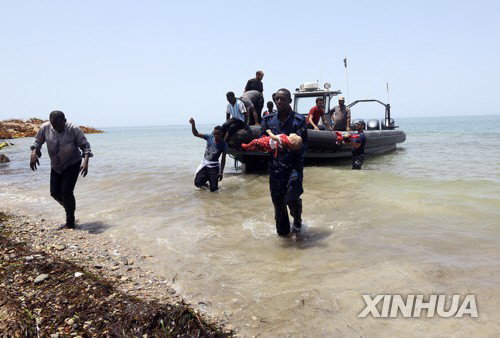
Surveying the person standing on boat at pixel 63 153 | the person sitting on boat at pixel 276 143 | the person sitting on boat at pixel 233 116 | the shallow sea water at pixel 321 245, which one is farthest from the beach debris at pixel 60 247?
the person sitting on boat at pixel 233 116

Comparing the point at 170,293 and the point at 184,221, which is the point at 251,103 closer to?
the point at 184,221

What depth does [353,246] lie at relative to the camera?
424 centimetres

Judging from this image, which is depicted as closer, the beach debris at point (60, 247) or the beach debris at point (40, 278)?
Answer: the beach debris at point (40, 278)

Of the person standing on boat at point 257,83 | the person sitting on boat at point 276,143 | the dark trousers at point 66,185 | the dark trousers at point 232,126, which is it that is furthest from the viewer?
the person standing on boat at point 257,83

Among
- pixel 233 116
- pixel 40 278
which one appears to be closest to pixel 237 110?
pixel 233 116

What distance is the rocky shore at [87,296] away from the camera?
2379 mm

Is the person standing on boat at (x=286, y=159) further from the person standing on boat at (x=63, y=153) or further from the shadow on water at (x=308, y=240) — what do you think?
the person standing on boat at (x=63, y=153)

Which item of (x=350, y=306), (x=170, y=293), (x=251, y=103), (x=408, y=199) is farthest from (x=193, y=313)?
(x=251, y=103)

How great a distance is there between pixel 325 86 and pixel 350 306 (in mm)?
9668

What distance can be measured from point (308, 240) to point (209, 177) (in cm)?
391

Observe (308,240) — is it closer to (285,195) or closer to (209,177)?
(285,195)

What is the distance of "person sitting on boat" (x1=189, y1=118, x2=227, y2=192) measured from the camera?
7918 millimetres

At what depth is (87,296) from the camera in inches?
108

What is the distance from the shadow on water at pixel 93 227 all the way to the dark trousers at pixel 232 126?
459cm
